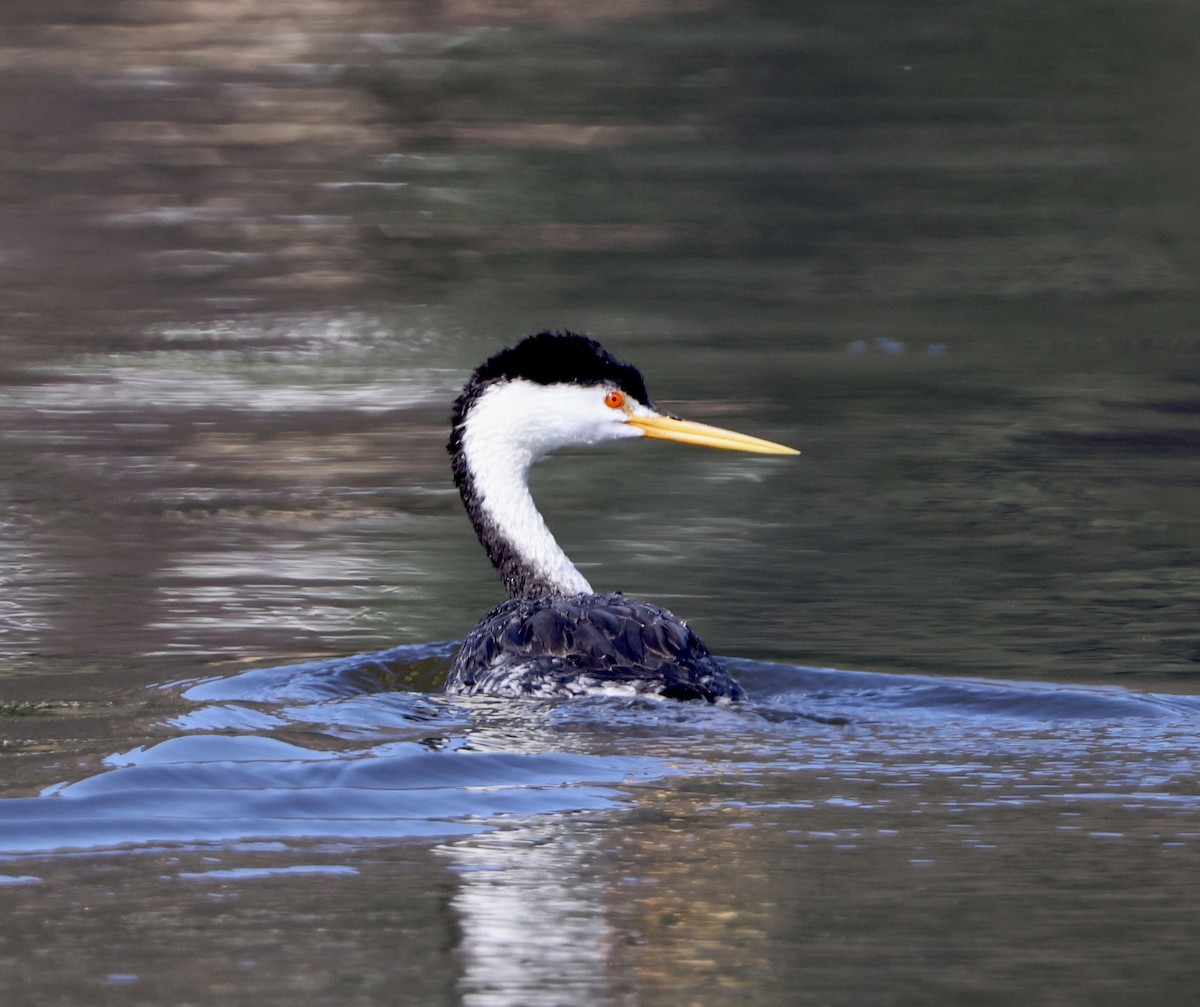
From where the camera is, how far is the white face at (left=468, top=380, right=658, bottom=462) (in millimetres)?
8641

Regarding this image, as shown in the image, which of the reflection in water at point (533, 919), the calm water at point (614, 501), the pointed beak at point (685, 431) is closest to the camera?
the reflection in water at point (533, 919)

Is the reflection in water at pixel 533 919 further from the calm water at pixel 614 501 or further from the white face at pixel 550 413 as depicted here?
the white face at pixel 550 413

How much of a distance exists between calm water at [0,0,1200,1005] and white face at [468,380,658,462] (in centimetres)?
86

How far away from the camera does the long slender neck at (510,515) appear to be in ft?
28.6

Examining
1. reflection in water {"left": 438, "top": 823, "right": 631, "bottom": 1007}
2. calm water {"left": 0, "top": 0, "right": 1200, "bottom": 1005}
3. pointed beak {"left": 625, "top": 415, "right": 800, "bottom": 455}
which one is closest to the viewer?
reflection in water {"left": 438, "top": 823, "right": 631, "bottom": 1007}

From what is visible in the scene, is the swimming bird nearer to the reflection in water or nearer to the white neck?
the white neck

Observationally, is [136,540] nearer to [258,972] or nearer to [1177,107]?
[258,972]

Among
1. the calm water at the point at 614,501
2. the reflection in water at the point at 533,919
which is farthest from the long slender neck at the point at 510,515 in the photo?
the reflection in water at the point at 533,919

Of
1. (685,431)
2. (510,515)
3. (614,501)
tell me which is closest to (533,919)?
(510,515)

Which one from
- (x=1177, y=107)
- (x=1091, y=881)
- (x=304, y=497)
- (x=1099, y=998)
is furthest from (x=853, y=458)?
(x=1177, y=107)

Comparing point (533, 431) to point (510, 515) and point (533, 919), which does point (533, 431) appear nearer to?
point (510, 515)

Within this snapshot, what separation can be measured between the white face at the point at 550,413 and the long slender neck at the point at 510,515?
28mm

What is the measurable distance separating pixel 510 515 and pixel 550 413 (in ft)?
1.43

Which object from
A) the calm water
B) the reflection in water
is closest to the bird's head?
the calm water
